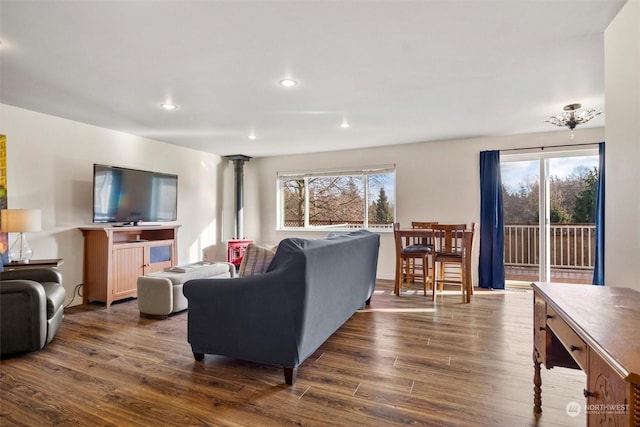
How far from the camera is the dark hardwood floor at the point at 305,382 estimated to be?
5.86ft

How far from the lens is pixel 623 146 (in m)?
1.87

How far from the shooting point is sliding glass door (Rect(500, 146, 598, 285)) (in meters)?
4.76

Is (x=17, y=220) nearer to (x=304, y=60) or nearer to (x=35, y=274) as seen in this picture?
(x=35, y=274)

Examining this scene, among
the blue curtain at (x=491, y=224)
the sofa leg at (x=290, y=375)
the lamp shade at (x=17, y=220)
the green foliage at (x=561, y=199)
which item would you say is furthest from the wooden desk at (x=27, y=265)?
the green foliage at (x=561, y=199)

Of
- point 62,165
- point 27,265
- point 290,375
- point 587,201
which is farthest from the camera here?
point 587,201

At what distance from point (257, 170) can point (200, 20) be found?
483cm

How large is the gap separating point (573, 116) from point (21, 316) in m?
5.54

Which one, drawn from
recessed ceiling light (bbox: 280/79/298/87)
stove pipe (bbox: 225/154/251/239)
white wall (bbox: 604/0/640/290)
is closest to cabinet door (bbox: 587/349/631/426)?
white wall (bbox: 604/0/640/290)

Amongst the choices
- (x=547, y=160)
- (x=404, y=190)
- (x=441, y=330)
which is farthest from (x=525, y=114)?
(x=441, y=330)

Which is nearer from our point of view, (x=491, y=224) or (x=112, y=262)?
(x=112, y=262)

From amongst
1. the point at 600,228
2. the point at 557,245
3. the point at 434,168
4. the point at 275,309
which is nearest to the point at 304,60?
the point at 275,309

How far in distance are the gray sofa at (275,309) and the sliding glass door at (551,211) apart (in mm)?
3861

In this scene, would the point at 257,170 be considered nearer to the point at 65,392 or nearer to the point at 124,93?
the point at 124,93

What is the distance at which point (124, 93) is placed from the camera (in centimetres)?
317
